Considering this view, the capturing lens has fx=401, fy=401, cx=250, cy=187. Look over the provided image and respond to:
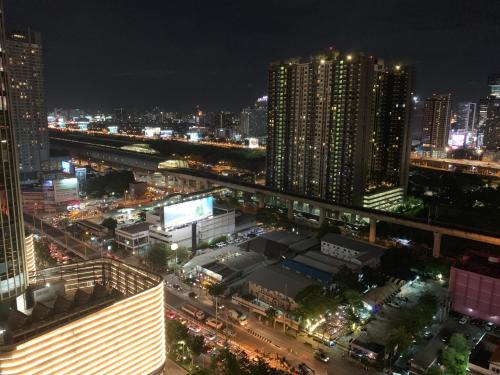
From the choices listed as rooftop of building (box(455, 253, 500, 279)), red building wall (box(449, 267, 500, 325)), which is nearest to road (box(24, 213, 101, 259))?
red building wall (box(449, 267, 500, 325))

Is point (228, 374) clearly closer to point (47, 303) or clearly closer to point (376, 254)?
point (47, 303)

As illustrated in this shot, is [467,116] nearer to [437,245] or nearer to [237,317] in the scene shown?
[437,245]

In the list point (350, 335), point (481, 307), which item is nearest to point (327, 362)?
point (350, 335)

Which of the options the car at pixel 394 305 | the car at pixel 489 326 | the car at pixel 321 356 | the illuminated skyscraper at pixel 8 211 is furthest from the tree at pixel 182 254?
the car at pixel 489 326

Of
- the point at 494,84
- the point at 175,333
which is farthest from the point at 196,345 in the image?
the point at 494,84

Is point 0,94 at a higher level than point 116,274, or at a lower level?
higher

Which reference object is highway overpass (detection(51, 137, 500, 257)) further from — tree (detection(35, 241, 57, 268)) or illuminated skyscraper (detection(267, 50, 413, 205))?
tree (detection(35, 241, 57, 268))

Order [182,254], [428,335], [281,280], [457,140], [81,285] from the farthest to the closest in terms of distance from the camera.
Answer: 1. [457,140]
2. [182,254]
3. [281,280]
4. [428,335]
5. [81,285]
